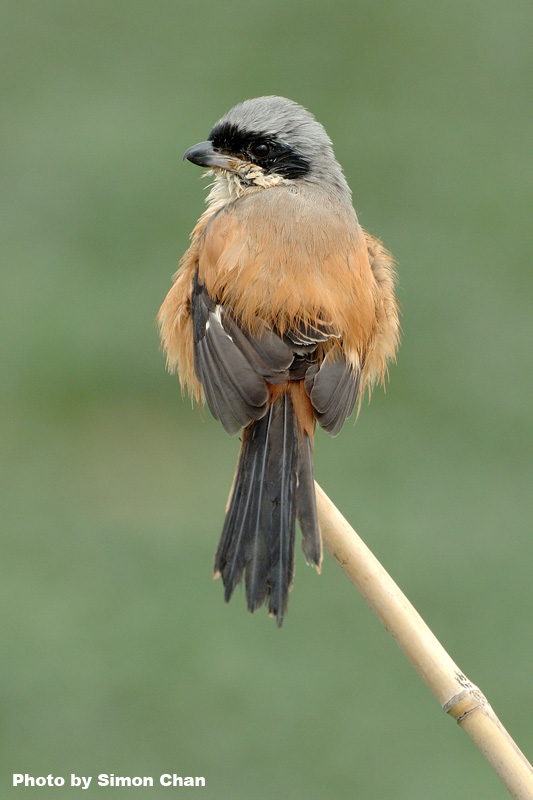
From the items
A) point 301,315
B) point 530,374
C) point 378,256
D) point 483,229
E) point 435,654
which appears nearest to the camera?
point 435,654

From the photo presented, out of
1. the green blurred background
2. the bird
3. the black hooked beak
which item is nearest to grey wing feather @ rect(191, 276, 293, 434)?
the bird

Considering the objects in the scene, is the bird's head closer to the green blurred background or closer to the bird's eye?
the bird's eye

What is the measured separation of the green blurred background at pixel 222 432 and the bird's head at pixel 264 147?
2.86 metres

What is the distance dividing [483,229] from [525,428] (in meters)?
1.75

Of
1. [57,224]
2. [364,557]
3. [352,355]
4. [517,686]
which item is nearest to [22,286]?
[57,224]

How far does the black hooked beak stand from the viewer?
442 centimetres

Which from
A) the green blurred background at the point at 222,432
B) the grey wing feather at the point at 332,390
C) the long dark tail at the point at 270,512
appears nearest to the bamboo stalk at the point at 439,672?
the long dark tail at the point at 270,512

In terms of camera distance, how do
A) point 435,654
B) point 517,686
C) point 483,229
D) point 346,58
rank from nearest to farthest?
1. point 435,654
2. point 517,686
3. point 483,229
4. point 346,58

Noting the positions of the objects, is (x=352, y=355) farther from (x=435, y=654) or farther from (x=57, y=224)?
(x=57, y=224)

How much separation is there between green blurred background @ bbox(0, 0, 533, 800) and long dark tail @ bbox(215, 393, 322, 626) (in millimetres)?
2760

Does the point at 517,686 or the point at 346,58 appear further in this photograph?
the point at 346,58

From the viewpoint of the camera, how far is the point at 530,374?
8234mm

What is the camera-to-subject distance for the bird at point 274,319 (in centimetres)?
365

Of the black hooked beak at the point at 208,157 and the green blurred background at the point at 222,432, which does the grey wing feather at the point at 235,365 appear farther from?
the green blurred background at the point at 222,432
